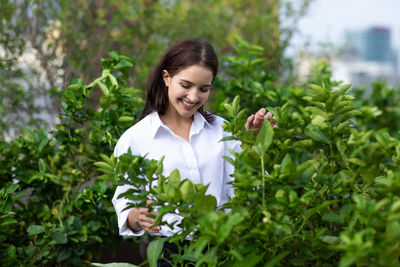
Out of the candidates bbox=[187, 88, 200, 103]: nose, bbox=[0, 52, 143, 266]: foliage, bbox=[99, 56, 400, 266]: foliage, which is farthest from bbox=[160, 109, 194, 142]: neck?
bbox=[99, 56, 400, 266]: foliage

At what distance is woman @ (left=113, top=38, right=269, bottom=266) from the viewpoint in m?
2.08

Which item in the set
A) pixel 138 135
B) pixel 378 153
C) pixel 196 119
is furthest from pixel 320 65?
pixel 378 153

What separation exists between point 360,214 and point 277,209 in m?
0.23

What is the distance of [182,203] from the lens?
4.72 ft

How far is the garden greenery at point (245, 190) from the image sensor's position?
4.45ft

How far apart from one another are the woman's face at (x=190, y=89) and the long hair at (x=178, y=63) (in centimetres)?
4

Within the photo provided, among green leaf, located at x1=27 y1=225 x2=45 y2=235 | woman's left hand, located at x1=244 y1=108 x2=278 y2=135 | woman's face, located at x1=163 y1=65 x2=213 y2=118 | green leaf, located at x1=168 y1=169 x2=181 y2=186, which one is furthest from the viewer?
green leaf, located at x1=27 y1=225 x2=45 y2=235

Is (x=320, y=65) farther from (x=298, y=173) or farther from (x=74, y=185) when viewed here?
(x=298, y=173)

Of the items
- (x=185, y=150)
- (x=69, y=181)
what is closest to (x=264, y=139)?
(x=185, y=150)

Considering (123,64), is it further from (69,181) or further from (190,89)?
(190,89)

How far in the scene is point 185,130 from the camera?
225 cm

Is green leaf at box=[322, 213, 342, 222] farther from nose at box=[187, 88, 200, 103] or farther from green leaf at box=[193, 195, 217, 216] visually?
nose at box=[187, 88, 200, 103]

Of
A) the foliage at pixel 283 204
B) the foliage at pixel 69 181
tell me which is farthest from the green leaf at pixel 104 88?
the foliage at pixel 283 204

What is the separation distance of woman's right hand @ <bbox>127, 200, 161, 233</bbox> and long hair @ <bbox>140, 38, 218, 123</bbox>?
566 millimetres
